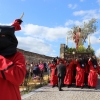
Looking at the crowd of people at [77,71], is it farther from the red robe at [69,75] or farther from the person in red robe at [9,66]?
the person in red robe at [9,66]

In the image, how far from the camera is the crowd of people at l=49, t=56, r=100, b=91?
14445 mm

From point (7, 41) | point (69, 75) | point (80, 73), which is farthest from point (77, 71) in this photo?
point (7, 41)

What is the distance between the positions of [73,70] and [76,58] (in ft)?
2.72

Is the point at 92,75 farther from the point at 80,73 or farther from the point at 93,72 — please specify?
the point at 80,73

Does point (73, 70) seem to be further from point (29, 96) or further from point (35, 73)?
point (29, 96)

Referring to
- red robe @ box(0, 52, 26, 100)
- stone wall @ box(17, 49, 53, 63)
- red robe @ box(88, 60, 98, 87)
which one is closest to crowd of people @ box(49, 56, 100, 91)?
red robe @ box(88, 60, 98, 87)

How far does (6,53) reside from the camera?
8.78 ft

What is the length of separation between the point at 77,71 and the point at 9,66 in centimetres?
1297

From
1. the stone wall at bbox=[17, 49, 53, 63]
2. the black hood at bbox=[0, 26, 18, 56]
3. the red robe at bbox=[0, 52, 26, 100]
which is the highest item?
the stone wall at bbox=[17, 49, 53, 63]

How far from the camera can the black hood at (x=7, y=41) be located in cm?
265

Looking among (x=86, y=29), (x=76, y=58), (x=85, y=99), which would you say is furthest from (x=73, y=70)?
(x=86, y=29)

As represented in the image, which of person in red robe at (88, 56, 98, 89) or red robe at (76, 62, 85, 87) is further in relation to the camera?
red robe at (76, 62, 85, 87)

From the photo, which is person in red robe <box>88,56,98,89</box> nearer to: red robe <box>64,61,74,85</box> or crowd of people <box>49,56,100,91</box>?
crowd of people <box>49,56,100,91</box>

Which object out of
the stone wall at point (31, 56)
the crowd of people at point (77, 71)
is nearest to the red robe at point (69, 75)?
the crowd of people at point (77, 71)
